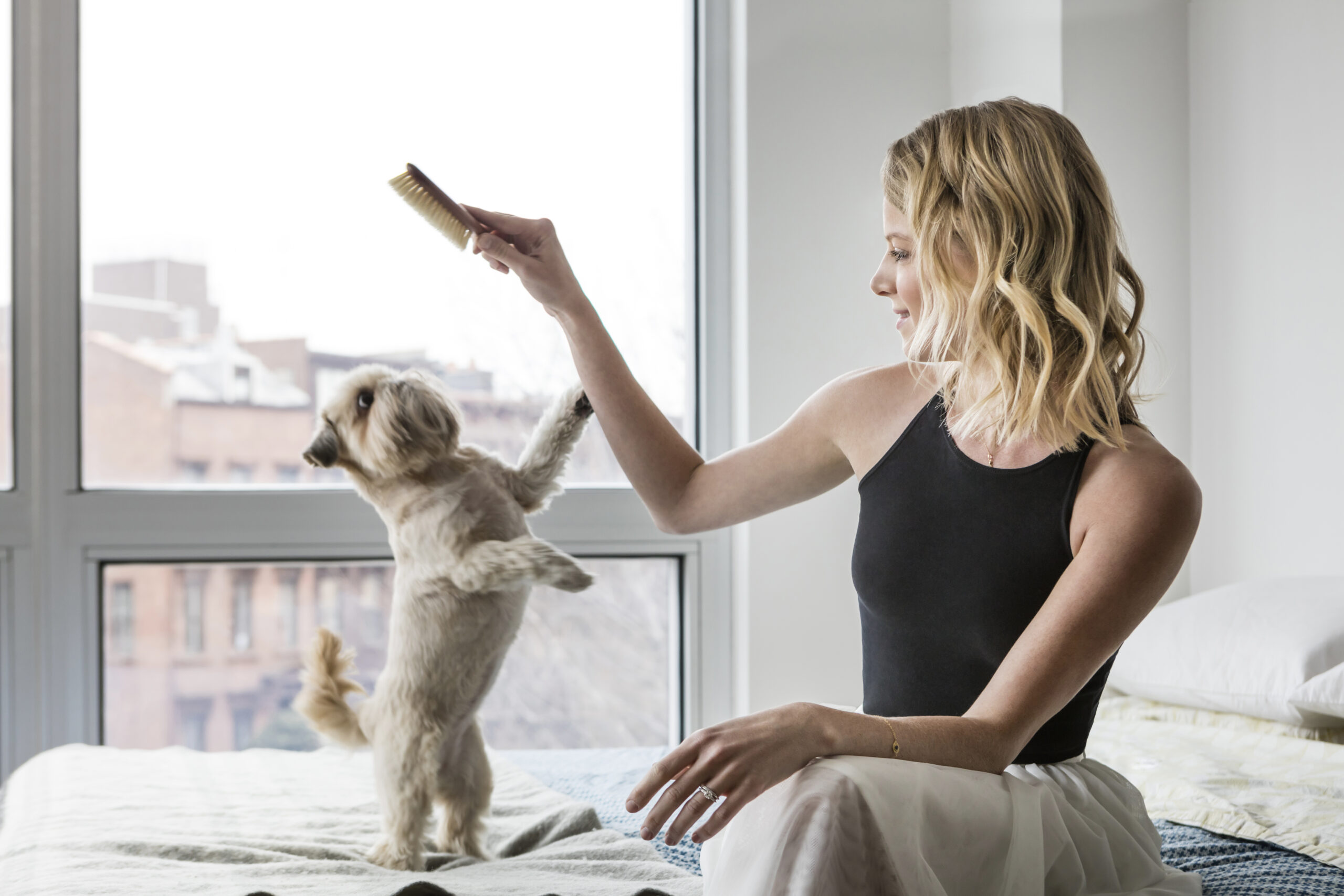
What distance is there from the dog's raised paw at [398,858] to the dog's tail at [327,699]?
0.12 metres

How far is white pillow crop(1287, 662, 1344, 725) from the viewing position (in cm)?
137

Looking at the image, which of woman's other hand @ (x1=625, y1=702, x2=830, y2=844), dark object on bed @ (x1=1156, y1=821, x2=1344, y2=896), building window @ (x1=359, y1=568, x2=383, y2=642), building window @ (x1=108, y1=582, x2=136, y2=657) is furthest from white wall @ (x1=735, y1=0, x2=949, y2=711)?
woman's other hand @ (x1=625, y1=702, x2=830, y2=844)

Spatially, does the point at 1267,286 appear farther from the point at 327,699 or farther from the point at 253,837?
the point at 253,837

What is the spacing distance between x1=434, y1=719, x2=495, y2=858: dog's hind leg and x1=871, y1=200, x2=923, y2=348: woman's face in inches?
25.4

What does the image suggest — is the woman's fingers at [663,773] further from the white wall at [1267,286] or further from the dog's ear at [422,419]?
the white wall at [1267,286]

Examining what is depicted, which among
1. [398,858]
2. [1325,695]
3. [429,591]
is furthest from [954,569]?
[1325,695]

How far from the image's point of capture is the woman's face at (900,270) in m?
1.09

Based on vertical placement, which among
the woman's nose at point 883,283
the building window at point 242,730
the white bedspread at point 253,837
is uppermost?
the woman's nose at point 883,283

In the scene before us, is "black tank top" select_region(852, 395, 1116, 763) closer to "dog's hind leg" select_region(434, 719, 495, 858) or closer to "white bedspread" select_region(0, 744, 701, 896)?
"white bedspread" select_region(0, 744, 701, 896)

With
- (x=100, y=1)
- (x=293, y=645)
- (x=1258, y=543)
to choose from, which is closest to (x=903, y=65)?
(x=1258, y=543)

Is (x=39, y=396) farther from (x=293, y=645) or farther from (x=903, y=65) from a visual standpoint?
(x=903, y=65)

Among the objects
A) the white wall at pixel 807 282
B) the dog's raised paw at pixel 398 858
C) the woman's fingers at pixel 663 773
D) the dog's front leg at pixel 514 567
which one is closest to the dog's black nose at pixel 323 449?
the dog's front leg at pixel 514 567

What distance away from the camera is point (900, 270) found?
3.64 feet

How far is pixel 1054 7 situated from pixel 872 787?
1.72 metres
